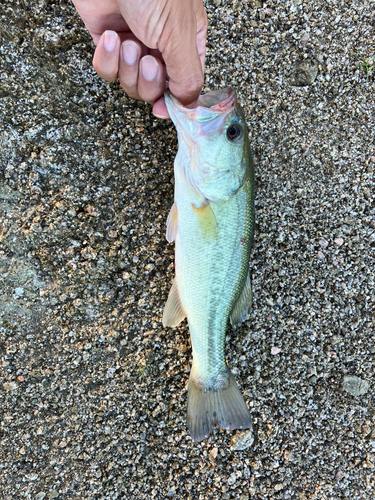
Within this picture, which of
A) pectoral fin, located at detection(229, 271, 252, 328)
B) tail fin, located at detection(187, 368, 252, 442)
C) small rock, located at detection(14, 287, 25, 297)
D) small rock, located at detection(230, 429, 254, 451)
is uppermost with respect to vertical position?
pectoral fin, located at detection(229, 271, 252, 328)

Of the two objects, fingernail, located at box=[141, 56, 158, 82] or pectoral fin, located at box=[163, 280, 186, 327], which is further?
pectoral fin, located at box=[163, 280, 186, 327]

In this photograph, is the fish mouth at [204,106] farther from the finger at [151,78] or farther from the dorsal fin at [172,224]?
the dorsal fin at [172,224]

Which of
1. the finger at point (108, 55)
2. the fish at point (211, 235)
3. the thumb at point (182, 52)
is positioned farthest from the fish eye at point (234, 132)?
the finger at point (108, 55)

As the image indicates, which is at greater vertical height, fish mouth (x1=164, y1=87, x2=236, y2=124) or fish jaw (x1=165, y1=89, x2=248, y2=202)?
fish mouth (x1=164, y1=87, x2=236, y2=124)

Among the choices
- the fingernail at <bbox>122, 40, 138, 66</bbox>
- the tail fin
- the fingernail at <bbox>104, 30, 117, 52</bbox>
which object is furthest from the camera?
the tail fin

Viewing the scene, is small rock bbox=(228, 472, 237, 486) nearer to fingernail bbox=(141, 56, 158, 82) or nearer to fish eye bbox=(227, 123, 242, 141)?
fish eye bbox=(227, 123, 242, 141)

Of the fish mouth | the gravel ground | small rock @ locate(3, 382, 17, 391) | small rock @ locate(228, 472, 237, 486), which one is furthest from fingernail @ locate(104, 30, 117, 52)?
small rock @ locate(228, 472, 237, 486)

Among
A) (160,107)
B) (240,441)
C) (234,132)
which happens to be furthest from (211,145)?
(240,441)
